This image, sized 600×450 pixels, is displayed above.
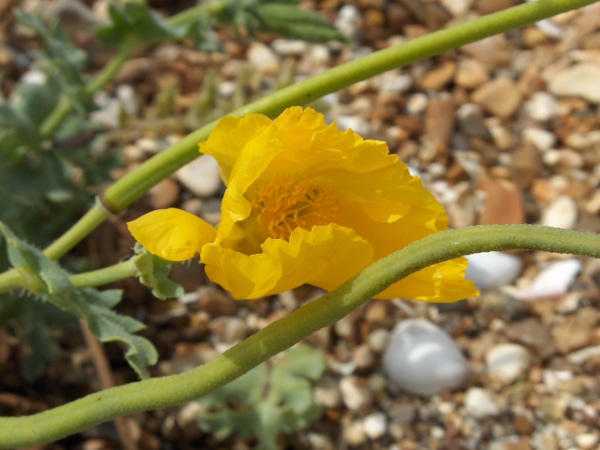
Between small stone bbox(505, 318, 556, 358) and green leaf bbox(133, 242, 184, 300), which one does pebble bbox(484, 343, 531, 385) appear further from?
green leaf bbox(133, 242, 184, 300)

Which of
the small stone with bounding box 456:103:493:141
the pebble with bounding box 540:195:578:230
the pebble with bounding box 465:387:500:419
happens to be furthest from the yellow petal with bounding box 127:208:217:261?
the small stone with bounding box 456:103:493:141

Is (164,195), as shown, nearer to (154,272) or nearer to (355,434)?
(355,434)

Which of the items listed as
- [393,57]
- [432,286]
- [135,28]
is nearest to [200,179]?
[135,28]

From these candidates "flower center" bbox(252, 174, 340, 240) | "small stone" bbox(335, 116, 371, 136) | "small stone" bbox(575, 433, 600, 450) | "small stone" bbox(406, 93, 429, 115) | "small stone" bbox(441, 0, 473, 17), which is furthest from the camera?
"small stone" bbox(441, 0, 473, 17)

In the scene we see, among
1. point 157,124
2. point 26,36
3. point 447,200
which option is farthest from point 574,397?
point 26,36

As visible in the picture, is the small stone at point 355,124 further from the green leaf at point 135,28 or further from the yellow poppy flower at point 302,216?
the yellow poppy flower at point 302,216

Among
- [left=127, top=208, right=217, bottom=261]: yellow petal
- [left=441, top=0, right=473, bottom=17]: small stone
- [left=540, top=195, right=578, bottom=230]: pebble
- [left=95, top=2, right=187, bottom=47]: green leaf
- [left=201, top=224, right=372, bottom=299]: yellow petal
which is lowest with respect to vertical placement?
[left=201, top=224, right=372, bottom=299]: yellow petal

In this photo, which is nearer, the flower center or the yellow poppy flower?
the yellow poppy flower

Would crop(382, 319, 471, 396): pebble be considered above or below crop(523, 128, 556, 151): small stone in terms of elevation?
below

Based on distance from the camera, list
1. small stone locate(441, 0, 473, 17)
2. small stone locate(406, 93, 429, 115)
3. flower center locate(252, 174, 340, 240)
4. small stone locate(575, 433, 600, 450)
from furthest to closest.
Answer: small stone locate(441, 0, 473, 17) < small stone locate(406, 93, 429, 115) < small stone locate(575, 433, 600, 450) < flower center locate(252, 174, 340, 240)
